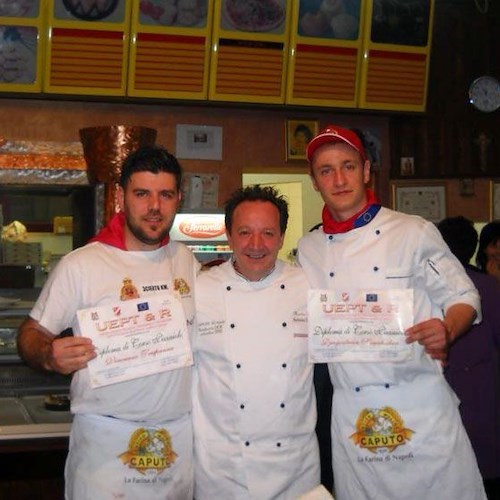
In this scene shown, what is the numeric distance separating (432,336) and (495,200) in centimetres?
402

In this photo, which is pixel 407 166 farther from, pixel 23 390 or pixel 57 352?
pixel 57 352

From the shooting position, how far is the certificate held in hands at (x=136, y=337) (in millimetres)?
2473

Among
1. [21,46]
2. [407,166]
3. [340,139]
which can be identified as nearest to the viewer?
[340,139]

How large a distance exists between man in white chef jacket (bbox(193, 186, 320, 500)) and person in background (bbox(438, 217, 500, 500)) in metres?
1.13

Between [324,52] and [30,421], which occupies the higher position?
[324,52]

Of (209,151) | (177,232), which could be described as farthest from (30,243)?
(209,151)

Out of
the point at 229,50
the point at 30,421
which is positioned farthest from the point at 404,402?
the point at 229,50

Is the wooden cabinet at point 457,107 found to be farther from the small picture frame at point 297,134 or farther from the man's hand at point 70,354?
the man's hand at point 70,354

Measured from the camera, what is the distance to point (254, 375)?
2564 mm

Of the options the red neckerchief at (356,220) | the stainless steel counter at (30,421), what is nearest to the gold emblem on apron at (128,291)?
the red neckerchief at (356,220)

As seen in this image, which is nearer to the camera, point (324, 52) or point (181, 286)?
point (181, 286)

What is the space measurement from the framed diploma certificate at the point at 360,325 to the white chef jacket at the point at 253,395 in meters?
0.09

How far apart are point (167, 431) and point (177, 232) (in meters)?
2.79

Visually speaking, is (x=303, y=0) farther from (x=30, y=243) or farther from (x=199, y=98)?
(x=30, y=243)
